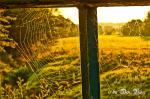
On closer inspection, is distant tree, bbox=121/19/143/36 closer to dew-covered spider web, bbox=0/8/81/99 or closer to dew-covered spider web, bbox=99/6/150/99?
dew-covered spider web, bbox=99/6/150/99

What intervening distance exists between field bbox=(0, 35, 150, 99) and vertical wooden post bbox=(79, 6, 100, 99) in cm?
17

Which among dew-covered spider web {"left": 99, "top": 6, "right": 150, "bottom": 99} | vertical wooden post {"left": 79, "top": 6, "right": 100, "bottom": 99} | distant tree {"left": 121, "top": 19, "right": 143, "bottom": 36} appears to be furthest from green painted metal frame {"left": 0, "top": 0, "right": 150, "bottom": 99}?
distant tree {"left": 121, "top": 19, "right": 143, "bottom": 36}

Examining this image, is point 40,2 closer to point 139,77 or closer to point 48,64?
point 48,64

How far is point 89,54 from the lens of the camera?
265 cm

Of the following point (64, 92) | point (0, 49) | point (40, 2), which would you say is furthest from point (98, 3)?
point (0, 49)

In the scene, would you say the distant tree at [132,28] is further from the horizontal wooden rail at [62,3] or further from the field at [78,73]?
the horizontal wooden rail at [62,3]

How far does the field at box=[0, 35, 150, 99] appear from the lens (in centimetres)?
281

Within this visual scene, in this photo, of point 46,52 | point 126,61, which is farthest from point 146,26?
point 46,52

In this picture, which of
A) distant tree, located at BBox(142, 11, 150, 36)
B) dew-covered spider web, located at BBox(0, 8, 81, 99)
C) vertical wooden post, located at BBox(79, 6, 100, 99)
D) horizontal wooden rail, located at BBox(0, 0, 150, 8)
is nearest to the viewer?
horizontal wooden rail, located at BBox(0, 0, 150, 8)

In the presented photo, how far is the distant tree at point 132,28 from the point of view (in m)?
2.86

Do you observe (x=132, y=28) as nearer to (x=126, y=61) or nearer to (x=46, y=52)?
(x=126, y=61)

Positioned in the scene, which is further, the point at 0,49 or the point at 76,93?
the point at 0,49

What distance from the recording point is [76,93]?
115 inches

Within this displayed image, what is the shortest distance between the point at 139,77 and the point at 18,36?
958 mm
